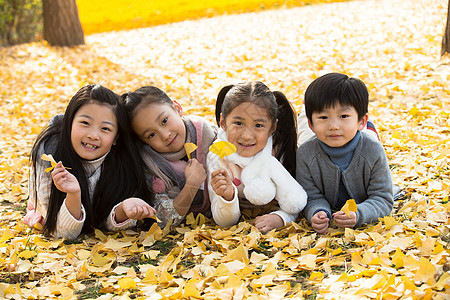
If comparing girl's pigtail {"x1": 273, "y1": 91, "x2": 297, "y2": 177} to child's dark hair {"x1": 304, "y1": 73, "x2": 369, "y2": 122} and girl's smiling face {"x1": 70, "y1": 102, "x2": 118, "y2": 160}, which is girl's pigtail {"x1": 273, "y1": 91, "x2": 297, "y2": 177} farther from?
girl's smiling face {"x1": 70, "y1": 102, "x2": 118, "y2": 160}

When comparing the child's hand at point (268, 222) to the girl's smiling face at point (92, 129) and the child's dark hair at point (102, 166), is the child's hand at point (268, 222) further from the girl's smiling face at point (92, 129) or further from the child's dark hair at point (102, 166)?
the girl's smiling face at point (92, 129)

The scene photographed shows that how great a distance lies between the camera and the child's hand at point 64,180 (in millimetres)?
2756

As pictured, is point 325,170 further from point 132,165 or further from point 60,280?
point 60,280

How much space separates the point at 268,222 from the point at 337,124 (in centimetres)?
67

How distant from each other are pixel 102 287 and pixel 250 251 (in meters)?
0.78

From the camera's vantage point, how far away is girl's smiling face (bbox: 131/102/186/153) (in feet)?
10.0

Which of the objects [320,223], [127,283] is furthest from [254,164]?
[127,283]

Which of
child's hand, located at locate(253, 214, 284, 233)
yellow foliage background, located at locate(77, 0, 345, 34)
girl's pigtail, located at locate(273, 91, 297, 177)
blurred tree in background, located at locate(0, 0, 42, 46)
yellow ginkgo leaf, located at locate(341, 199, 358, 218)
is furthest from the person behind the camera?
yellow foliage background, located at locate(77, 0, 345, 34)

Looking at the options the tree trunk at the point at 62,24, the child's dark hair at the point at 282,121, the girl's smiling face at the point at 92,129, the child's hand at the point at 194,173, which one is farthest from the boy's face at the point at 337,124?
the tree trunk at the point at 62,24

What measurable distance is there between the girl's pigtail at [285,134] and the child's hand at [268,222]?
377 mm

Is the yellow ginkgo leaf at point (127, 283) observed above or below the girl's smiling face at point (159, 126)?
below

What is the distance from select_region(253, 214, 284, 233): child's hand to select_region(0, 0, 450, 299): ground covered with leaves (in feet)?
0.25

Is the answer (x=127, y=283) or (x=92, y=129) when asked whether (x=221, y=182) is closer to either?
(x=127, y=283)

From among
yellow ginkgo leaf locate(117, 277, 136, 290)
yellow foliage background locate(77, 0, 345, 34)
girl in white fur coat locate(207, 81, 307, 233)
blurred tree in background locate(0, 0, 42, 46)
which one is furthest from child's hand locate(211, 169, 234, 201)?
yellow foliage background locate(77, 0, 345, 34)
